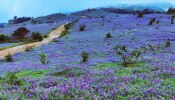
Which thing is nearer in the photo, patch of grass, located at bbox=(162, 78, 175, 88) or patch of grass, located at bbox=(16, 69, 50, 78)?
patch of grass, located at bbox=(162, 78, 175, 88)

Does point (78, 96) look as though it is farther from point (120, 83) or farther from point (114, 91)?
point (120, 83)

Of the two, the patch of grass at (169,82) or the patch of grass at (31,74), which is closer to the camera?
the patch of grass at (169,82)

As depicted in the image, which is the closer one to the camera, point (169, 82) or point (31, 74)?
point (169, 82)

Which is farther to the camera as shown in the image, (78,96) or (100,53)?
(100,53)

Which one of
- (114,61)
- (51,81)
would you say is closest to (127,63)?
(114,61)

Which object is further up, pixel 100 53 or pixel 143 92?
pixel 143 92

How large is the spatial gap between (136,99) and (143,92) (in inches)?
37.2

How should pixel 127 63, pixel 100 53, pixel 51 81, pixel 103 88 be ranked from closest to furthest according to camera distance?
pixel 103 88 → pixel 51 81 → pixel 127 63 → pixel 100 53

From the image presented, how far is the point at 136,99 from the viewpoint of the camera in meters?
13.2

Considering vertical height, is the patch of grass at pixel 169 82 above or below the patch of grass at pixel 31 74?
above

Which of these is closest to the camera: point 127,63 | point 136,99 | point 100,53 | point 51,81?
point 136,99

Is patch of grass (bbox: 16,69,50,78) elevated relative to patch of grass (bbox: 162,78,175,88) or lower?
lower

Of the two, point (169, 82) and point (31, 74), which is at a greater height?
point (169, 82)

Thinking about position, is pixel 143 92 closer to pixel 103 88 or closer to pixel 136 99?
pixel 136 99
